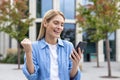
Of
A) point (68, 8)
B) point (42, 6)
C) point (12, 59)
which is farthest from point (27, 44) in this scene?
point (68, 8)

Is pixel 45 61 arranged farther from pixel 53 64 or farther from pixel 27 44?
pixel 27 44

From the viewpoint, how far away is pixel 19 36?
24609 millimetres

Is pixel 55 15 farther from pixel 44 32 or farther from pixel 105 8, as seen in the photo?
pixel 105 8

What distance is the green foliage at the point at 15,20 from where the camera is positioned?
24.2m

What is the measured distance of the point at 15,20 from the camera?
2412 cm

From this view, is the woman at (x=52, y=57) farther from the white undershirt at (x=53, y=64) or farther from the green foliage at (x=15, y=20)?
the green foliage at (x=15, y=20)

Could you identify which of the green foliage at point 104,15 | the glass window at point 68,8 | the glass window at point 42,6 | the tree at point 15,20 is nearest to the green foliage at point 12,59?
the glass window at point 42,6

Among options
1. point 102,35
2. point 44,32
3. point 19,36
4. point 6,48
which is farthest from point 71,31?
point 44,32

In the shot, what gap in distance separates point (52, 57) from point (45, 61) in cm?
8

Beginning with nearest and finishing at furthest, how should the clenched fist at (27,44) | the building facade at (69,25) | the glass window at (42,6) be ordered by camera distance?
the clenched fist at (27,44) < the glass window at (42,6) < the building facade at (69,25)

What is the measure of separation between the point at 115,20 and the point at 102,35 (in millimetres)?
2110

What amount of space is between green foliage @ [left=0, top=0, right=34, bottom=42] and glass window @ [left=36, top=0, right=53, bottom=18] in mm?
10755

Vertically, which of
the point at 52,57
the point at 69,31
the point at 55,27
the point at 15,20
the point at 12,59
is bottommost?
the point at 12,59

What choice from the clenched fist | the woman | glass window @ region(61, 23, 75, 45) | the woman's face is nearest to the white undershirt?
the woman
